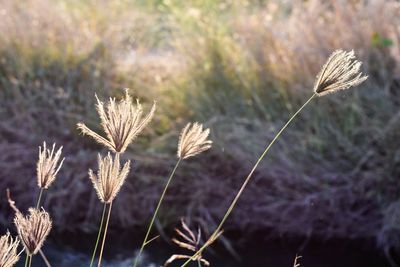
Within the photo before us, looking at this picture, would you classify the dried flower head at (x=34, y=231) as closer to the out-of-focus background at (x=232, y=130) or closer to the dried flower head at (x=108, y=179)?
the dried flower head at (x=108, y=179)

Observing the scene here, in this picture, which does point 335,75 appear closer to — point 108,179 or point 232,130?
point 108,179

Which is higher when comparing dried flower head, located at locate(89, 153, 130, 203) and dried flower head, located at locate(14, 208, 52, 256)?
dried flower head, located at locate(89, 153, 130, 203)

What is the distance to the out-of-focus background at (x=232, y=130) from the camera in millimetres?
3881

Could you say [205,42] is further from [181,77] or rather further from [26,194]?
[26,194]

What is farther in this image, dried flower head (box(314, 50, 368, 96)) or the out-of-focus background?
the out-of-focus background

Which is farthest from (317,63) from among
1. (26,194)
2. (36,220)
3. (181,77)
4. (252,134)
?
(36,220)

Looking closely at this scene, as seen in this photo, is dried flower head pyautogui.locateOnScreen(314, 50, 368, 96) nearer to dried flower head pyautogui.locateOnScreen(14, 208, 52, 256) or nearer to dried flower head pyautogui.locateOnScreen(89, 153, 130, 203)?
dried flower head pyautogui.locateOnScreen(89, 153, 130, 203)

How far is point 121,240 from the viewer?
397cm

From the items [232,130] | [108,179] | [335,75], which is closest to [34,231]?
[108,179]

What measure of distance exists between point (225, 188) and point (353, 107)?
85 centimetres

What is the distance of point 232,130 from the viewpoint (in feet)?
14.1

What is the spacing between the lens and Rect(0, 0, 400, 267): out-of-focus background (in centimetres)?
388

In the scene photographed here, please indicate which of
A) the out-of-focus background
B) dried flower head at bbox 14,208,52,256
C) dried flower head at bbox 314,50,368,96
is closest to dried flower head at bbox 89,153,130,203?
dried flower head at bbox 14,208,52,256

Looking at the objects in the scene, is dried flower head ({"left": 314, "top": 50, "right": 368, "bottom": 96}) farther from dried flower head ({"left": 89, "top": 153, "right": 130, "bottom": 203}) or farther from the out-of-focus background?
the out-of-focus background
